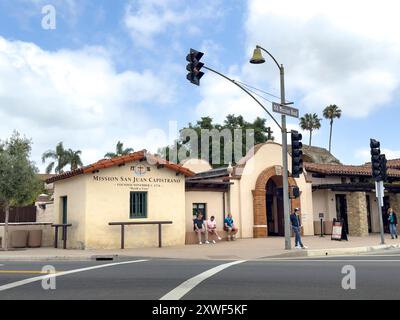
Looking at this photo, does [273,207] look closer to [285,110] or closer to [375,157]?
[375,157]

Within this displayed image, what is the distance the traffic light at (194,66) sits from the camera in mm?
13887

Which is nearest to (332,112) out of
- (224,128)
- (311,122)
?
(311,122)

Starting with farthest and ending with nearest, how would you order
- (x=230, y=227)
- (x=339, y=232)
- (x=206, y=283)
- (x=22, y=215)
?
(x=22, y=215) < (x=230, y=227) < (x=339, y=232) < (x=206, y=283)

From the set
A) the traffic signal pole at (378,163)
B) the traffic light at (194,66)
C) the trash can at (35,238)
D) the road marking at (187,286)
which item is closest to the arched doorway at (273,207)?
the traffic signal pole at (378,163)

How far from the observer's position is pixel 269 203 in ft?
90.3

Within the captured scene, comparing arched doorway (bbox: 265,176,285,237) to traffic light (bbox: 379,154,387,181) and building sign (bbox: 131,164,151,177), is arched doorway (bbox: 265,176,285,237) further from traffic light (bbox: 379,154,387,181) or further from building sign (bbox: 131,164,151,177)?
building sign (bbox: 131,164,151,177)

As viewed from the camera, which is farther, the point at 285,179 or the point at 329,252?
the point at 285,179

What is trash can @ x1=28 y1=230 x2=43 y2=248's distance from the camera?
2103 cm

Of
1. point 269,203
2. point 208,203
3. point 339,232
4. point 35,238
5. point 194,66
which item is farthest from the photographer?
point 269,203

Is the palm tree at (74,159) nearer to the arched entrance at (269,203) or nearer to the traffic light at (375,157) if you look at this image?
the arched entrance at (269,203)

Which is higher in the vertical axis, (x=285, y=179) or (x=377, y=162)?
(x=377, y=162)

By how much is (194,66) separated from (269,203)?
15.3 meters

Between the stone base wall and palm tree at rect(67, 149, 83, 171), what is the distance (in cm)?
2872
